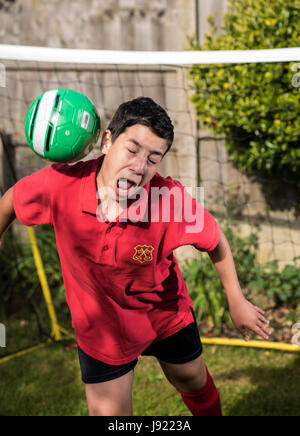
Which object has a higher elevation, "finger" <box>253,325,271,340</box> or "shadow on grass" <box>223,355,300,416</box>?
"finger" <box>253,325,271,340</box>

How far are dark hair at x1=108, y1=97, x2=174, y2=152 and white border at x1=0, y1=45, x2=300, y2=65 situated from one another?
83 cm

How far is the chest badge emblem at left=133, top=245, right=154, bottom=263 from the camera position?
1.87m

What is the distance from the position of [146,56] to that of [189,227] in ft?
3.73

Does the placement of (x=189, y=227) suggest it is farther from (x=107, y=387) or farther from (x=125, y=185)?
(x=107, y=387)

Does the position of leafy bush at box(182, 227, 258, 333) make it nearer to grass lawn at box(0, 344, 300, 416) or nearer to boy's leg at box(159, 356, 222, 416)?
grass lawn at box(0, 344, 300, 416)

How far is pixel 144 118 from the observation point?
1.74 meters

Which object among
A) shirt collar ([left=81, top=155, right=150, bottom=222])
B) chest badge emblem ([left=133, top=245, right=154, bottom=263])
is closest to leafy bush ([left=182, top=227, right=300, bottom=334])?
chest badge emblem ([left=133, top=245, right=154, bottom=263])

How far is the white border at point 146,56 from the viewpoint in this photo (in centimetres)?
251

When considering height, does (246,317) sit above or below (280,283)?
above

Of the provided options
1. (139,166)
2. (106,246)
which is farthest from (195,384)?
(139,166)

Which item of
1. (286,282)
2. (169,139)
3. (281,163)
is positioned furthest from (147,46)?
(169,139)

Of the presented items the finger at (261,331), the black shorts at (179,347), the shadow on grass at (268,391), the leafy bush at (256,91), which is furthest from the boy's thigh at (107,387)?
the leafy bush at (256,91)

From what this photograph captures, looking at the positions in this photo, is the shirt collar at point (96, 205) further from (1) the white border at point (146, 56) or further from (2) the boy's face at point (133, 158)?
(1) the white border at point (146, 56)
